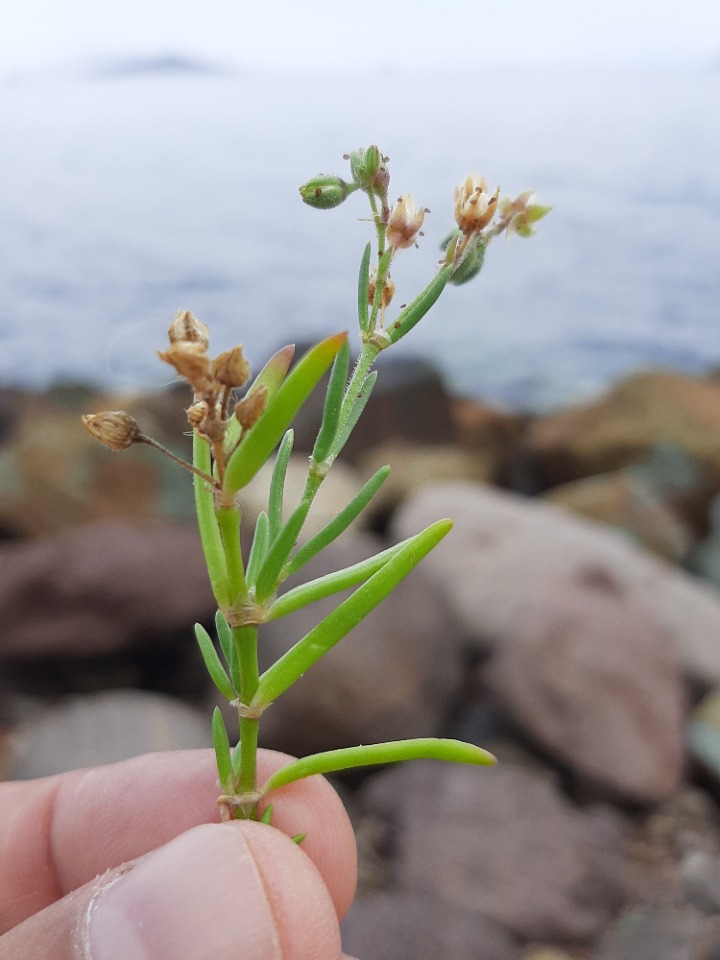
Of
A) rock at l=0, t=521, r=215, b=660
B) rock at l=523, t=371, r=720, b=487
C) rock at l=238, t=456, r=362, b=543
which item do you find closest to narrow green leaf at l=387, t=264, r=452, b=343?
rock at l=0, t=521, r=215, b=660

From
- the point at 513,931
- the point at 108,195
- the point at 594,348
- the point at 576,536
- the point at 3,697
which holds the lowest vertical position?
the point at 513,931

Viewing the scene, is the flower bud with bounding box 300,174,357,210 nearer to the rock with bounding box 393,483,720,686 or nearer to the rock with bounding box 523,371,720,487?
the rock with bounding box 393,483,720,686

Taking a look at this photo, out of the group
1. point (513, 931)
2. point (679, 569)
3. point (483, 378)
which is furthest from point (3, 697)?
point (483, 378)

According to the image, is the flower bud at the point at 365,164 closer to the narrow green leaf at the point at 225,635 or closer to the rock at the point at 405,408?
the narrow green leaf at the point at 225,635

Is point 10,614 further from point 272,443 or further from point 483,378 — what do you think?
point 483,378

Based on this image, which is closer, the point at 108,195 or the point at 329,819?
the point at 329,819

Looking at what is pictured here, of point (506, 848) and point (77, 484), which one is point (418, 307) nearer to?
point (506, 848)

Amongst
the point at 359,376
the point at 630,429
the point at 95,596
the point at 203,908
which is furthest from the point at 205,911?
the point at 630,429

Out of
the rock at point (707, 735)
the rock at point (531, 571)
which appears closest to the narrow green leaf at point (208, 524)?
the rock at point (531, 571)
